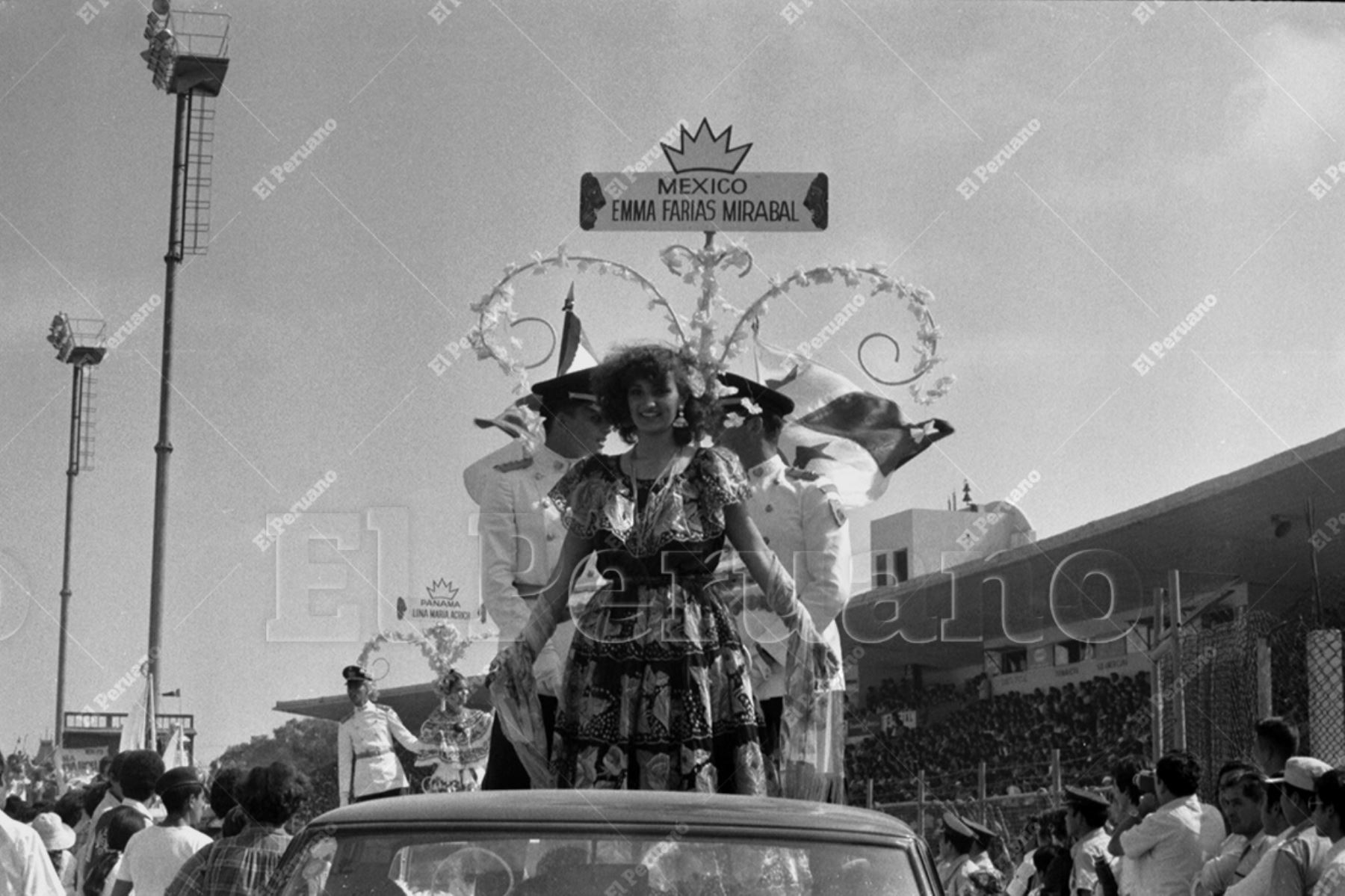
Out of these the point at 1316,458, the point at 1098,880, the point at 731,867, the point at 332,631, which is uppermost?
the point at 1316,458

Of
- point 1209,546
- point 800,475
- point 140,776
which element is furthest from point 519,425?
point 1209,546

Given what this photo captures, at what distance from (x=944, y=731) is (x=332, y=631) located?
18.4 metres

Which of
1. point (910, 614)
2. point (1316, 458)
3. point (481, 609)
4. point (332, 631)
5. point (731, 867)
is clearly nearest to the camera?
point (731, 867)

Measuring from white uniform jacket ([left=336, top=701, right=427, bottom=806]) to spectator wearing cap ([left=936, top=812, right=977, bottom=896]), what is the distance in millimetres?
3844

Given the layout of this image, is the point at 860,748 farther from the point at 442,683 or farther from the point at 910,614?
the point at 442,683

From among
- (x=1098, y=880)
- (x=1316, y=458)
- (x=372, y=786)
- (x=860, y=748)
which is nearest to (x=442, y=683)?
(x=372, y=786)

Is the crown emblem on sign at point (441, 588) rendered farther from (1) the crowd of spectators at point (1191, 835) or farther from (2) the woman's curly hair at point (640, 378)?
(2) the woman's curly hair at point (640, 378)

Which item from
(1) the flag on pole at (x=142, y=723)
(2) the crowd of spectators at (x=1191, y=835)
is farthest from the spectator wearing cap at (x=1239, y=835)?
(1) the flag on pole at (x=142, y=723)

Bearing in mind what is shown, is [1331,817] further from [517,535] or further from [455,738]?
[455,738]

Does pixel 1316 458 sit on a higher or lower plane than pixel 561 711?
higher

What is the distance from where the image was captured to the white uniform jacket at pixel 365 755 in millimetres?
12719

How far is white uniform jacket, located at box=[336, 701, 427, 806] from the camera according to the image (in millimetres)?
12719

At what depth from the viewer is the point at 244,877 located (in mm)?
5348

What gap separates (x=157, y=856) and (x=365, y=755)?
6.69m
